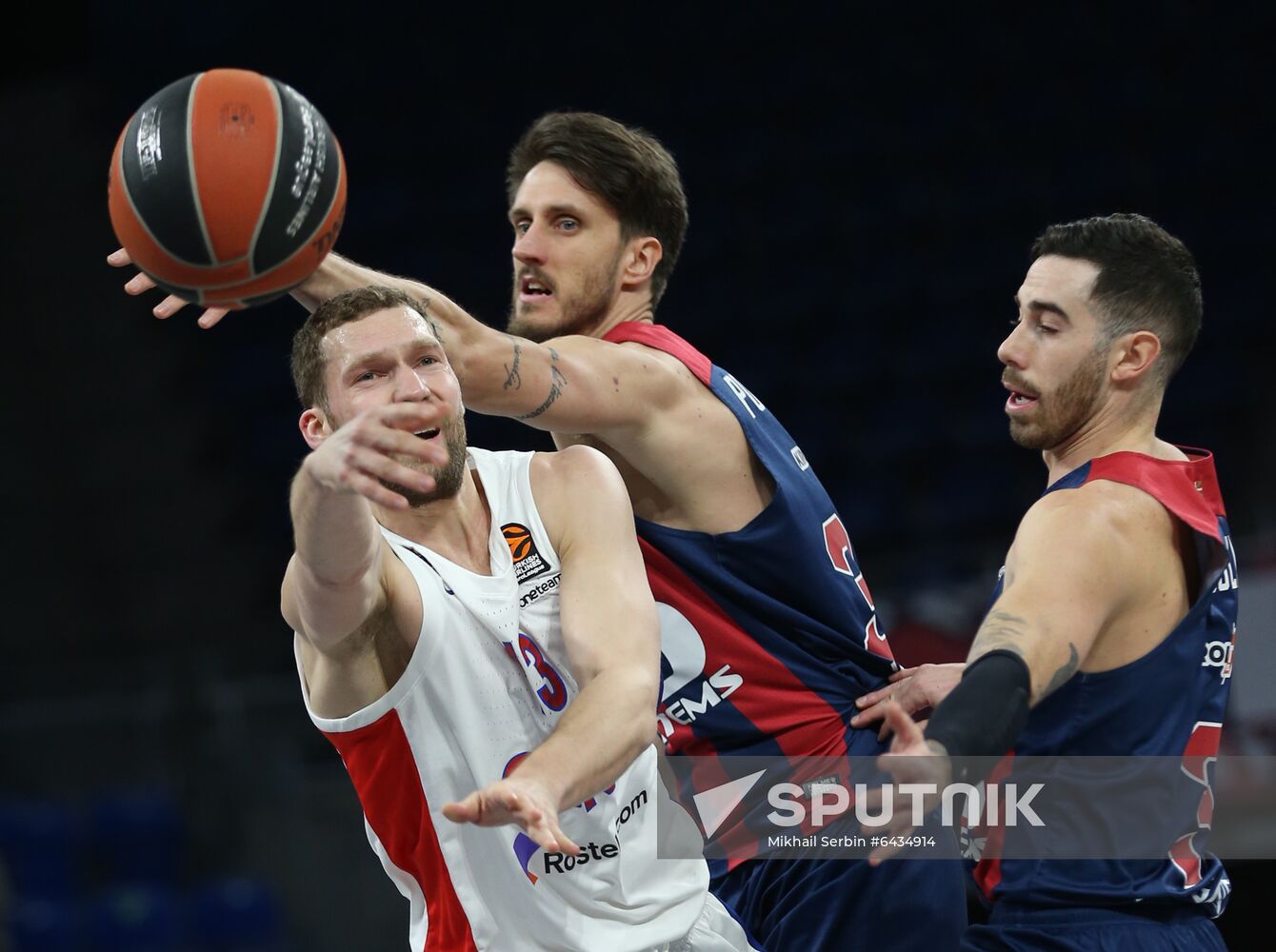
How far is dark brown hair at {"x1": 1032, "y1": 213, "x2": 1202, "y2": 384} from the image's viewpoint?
3.64 meters

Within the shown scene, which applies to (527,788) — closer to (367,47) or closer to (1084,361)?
(1084,361)

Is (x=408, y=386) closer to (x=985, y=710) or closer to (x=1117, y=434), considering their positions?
(x=985, y=710)

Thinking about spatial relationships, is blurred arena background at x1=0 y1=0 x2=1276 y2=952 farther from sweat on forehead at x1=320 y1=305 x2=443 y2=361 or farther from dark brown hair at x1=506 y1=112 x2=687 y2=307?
sweat on forehead at x1=320 y1=305 x2=443 y2=361

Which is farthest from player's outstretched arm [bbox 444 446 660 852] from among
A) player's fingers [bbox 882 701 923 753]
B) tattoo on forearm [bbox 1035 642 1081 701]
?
tattoo on forearm [bbox 1035 642 1081 701]

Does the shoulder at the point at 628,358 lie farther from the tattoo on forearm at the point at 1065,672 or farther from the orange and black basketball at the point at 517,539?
the tattoo on forearm at the point at 1065,672

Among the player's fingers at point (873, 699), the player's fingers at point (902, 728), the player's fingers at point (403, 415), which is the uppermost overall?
the player's fingers at point (403, 415)

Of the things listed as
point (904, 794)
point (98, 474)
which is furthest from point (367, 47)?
point (904, 794)

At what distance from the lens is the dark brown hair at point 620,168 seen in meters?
4.58

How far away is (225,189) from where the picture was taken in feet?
10.8

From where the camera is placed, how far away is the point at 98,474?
40.8 ft

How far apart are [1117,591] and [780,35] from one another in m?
11.7

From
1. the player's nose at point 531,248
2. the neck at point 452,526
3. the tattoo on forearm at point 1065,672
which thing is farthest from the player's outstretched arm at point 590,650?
the player's nose at point 531,248

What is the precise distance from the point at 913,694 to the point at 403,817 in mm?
1445

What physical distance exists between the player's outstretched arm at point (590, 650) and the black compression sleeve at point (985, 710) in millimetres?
609
